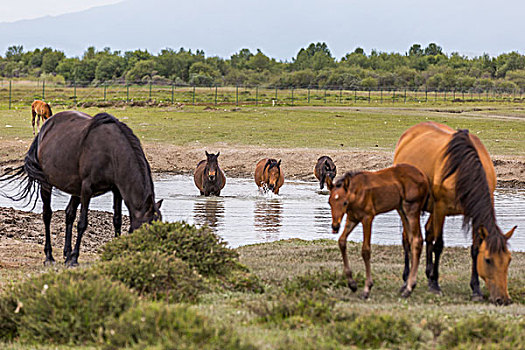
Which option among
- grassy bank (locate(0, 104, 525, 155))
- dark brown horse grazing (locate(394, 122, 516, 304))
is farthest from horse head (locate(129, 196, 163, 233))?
grassy bank (locate(0, 104, 525, 155))

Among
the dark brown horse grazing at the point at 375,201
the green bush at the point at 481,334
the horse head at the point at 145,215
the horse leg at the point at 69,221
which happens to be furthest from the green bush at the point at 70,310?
the horse leg at the point at 69,221

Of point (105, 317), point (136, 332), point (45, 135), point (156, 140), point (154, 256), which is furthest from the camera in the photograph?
point (156, 140)

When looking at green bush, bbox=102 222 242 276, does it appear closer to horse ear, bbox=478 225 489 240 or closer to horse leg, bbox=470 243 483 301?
horse leg, bbox=470 243 483 301

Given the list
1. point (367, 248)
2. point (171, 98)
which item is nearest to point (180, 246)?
point (367, 248)

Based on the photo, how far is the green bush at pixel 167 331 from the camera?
5137 mm

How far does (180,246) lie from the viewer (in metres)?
8.30

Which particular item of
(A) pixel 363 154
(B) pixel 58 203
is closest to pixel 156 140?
(A) pixel 363 154

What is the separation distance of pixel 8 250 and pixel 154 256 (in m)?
4.96

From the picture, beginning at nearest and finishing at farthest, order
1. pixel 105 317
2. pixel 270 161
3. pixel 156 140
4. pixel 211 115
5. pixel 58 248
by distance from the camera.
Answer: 1. pixel 105 317
2. pixel 58 248
3. pixel 270 161
4. pixel 156 140
5. pixel 211 115

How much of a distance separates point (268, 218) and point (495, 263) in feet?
33.9

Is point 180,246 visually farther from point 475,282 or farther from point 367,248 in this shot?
point 475,282

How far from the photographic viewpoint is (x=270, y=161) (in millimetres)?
21875

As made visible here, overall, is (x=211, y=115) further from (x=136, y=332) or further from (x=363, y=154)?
(x=136, y=332)

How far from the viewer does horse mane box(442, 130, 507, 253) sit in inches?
294
